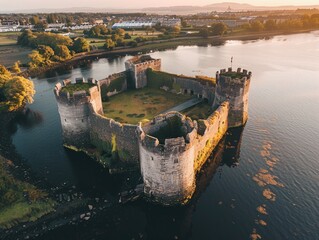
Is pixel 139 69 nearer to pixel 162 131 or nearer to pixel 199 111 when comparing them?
pixel 199 111

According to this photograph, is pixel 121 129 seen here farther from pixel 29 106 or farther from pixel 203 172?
pixel 29 106

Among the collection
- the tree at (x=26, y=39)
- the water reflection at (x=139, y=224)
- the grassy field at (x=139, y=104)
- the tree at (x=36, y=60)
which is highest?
the tree at (x=26, y=39)

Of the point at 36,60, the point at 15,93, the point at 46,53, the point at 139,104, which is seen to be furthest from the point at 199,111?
the point at 46,53

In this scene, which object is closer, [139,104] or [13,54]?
[139,104]

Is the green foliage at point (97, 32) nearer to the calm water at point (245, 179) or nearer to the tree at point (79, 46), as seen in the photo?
the tree at point (79, 46)

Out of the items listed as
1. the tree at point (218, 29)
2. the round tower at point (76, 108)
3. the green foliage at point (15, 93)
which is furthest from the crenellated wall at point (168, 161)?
the tree at point (218, 29)

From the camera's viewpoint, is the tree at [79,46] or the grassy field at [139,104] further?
the tree at [79,46]

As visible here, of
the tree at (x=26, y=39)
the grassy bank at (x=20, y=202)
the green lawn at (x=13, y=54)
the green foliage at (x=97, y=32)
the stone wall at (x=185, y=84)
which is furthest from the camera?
the green foliage at (x=97, y=32)
